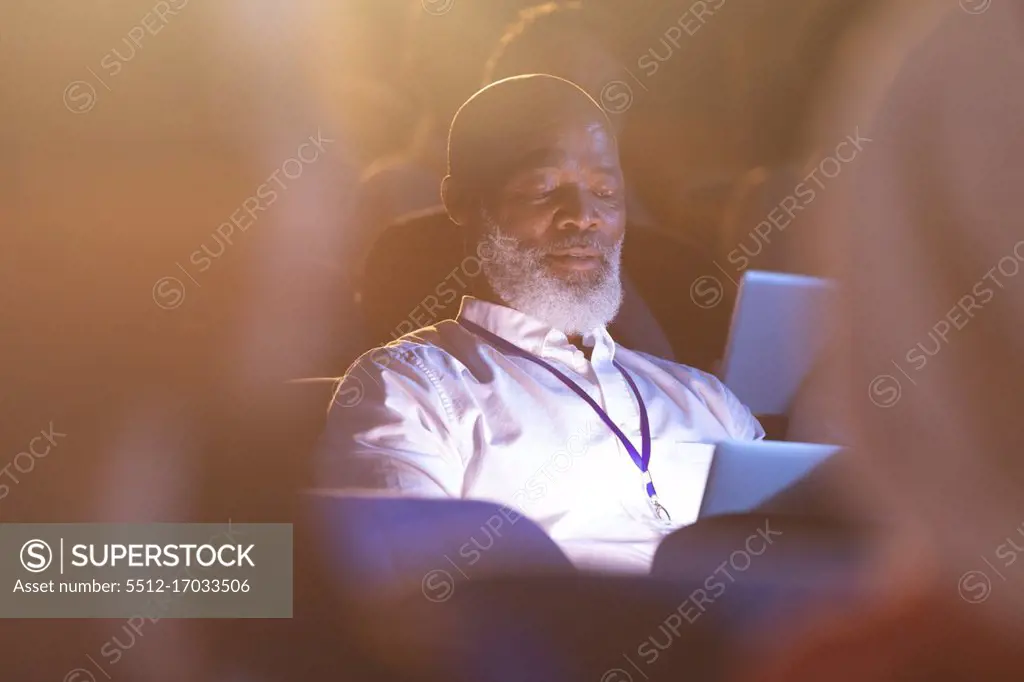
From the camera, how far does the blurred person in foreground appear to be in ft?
6.19

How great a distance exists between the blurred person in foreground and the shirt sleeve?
0.80 m

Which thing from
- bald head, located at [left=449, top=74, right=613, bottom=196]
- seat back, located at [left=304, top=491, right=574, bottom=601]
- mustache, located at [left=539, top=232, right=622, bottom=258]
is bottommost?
seat back, located at [left=304, top=491, right=574, bottom=601]

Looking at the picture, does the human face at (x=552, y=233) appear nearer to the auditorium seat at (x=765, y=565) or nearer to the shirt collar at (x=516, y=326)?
the shirt collar at (x=516, y=326)

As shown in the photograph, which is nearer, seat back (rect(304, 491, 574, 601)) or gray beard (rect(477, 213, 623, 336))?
seat back (rect(304, 491, 574, 601))

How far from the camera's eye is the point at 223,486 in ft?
5.76

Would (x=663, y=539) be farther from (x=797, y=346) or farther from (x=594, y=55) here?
(x=594, y=55)

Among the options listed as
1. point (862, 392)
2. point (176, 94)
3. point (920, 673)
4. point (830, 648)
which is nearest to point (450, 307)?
point (176, 94)

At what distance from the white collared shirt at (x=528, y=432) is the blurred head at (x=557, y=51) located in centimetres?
49

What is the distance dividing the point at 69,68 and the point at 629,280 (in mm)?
1178

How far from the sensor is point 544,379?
1.78 meters

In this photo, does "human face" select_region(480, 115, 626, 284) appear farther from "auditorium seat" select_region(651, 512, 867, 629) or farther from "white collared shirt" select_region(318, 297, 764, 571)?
"auditorium seat" select_region(651, 512, 867, 629)

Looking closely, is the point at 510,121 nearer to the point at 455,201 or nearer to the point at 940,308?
the point at 455,201

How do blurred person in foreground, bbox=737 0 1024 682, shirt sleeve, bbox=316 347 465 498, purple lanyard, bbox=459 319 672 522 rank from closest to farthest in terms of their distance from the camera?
shirt sleeve, bbox=316 347 465 498, purple lanyard, bbox=459 319 672 522, blurred person in foreground, bbox=737 0 1024 682

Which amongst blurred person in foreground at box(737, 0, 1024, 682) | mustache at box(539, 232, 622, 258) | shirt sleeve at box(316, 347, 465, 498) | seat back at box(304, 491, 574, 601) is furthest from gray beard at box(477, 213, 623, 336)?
blurred person in foreground at box(737, 0, 1024, 682)
